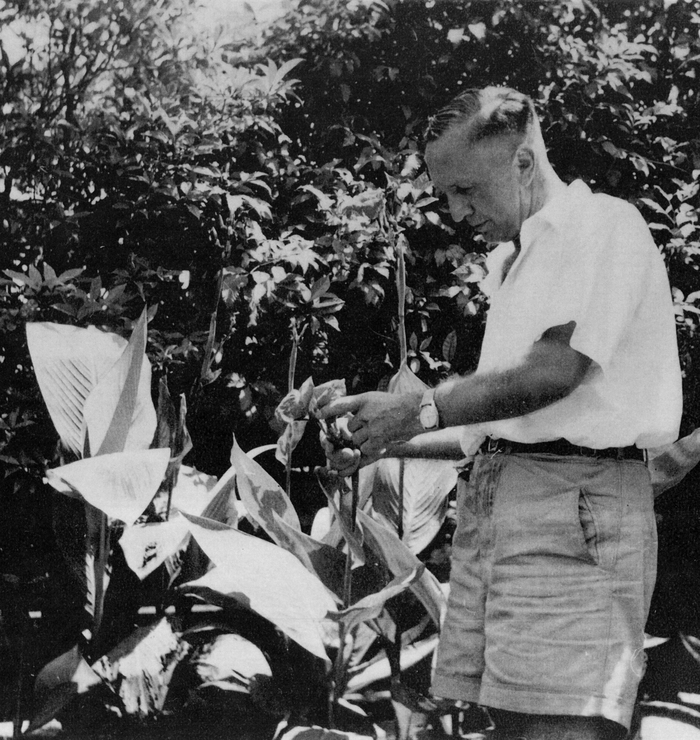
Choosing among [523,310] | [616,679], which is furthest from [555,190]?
[616,679]

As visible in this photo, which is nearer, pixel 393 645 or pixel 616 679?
pixel 616 679

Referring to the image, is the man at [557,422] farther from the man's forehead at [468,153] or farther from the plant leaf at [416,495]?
the plant leaf at [416,495]

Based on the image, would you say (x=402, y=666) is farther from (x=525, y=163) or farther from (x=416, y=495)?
(x=525, y=163)

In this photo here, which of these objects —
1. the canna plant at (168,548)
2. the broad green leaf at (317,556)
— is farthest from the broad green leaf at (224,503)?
the broad green leaf at (317,556)

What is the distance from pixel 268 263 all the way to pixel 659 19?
1.68 meters

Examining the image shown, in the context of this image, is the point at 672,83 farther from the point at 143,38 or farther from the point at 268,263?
the point at 143,38

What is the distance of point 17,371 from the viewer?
2.45 metres

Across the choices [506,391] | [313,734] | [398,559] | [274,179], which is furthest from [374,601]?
[274,179]

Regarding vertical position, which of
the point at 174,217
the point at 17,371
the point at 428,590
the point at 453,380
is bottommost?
the point at 428,590

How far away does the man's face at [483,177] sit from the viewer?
1.44m

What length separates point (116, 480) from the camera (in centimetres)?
189

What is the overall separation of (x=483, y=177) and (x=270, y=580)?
0.99 m

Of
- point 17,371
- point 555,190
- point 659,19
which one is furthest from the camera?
point 659,19

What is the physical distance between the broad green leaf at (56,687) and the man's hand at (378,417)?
40.6 inches
